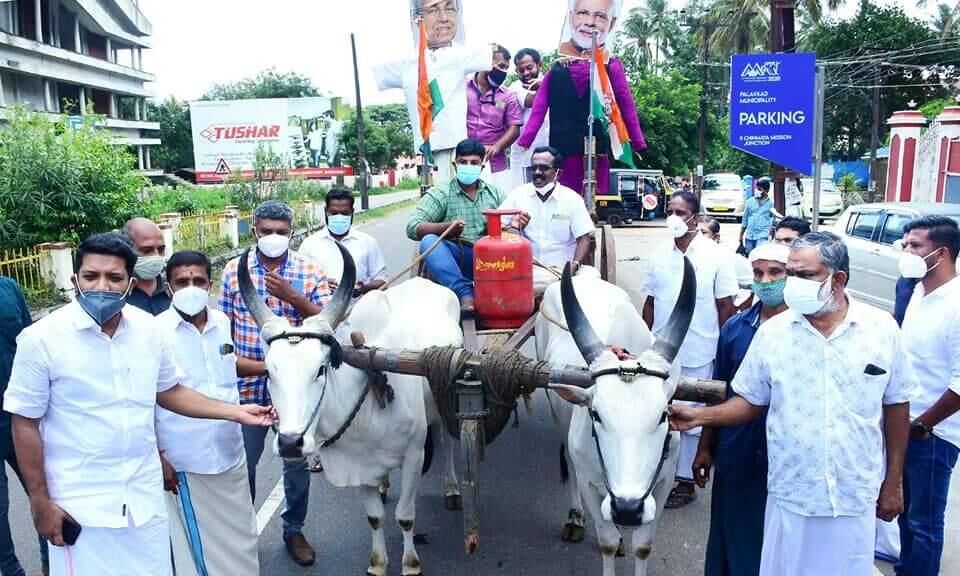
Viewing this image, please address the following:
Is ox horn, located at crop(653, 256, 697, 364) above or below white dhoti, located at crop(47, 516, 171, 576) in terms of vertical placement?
above

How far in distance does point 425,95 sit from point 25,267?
28.1 ft

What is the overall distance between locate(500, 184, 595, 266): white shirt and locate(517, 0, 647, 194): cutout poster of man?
139cm

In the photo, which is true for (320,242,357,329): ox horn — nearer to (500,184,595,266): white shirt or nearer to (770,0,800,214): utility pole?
(500,184,595,266): white shirt

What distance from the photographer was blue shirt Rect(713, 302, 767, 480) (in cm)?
328

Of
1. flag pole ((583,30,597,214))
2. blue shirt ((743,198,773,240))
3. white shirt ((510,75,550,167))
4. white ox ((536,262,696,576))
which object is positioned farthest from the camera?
blue shirt ((743,198,773,240))

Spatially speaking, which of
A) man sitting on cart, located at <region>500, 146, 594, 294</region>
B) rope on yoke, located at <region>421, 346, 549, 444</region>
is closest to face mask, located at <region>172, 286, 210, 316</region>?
rope on yoke, located at <region>421, 346, 549, 444</region>

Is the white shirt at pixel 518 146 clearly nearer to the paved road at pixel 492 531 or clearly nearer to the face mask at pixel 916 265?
the paved road at pixel 492 531

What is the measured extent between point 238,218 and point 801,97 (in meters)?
16.3

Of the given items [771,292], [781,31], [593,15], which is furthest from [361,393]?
[781,31]

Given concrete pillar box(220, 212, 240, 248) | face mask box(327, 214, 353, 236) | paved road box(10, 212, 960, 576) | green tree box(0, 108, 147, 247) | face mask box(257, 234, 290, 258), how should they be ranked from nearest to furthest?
face mask box(257, 234, 290, 258), paved road box(10, 212, 960, 576), face mask box(327, 214, 353, 236), green tree box(0, 108, 147, 247), concrete pillar box(220, 212, 240, 248)

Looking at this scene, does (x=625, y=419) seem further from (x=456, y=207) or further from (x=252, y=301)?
(x=456, y=207)

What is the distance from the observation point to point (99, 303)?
2.75 m

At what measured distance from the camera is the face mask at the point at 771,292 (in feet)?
11.3

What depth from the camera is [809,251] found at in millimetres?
2916
